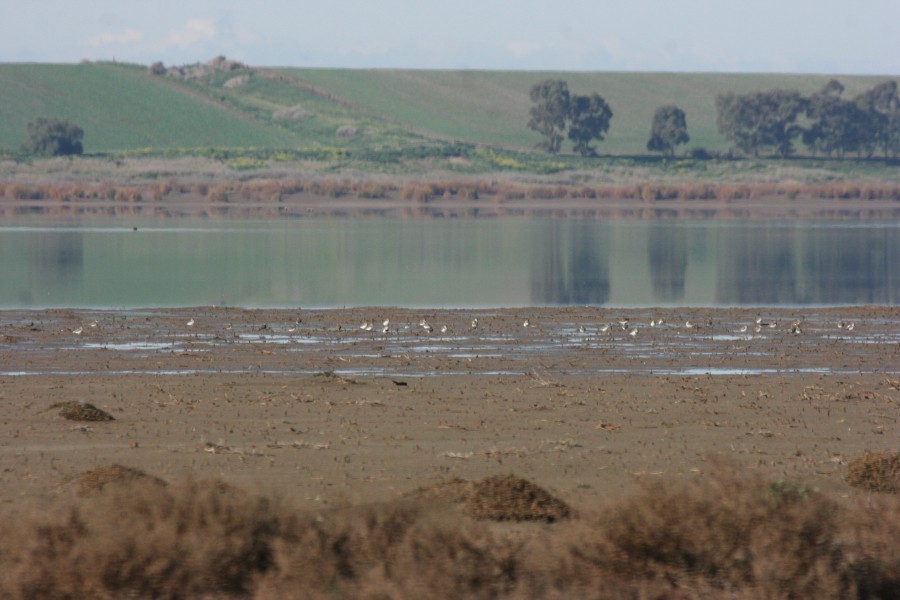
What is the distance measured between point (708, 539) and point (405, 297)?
22190mm

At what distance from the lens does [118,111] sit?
13150cm

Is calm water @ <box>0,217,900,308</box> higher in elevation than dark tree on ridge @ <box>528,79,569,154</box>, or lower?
lower

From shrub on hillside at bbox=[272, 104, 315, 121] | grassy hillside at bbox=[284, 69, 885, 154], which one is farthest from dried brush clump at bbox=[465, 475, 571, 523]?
shrub on hillside at bbox=[272, 104, 315, 121]

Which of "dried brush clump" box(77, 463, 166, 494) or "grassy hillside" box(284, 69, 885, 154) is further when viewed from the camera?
"grassy hillside" box(284, 69, 885, 154)

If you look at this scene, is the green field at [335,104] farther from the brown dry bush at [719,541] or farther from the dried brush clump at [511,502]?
the brown dry bush at [719,541]

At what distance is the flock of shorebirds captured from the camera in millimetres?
22641

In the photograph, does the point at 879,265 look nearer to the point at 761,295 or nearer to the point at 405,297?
the point at 761,295

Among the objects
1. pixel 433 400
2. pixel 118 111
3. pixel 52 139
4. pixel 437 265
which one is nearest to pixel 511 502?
pixel 433 400

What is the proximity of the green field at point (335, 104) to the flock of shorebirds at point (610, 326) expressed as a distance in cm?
9748

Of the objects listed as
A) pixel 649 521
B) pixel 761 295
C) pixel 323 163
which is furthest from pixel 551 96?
pixel 649 521

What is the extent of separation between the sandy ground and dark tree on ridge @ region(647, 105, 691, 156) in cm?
10666

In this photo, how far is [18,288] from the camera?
30.4m

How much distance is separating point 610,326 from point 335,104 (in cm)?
12578

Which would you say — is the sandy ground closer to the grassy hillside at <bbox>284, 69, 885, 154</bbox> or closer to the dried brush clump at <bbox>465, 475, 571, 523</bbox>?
the dried brush clump at <bbox>465, 475, 571, 523</bbox>
